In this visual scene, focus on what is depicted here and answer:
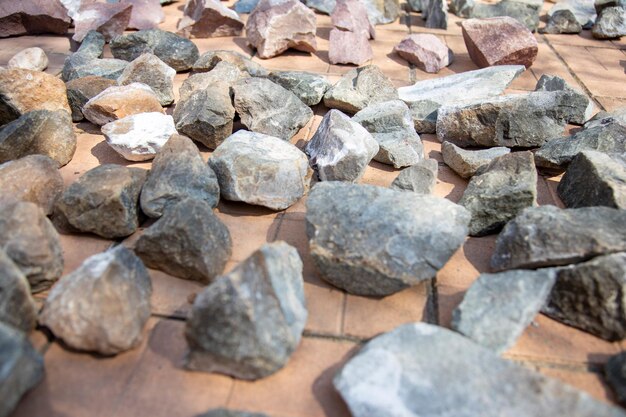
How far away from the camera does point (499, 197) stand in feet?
7.40

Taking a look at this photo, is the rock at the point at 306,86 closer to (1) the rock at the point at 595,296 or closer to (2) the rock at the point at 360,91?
(2) the rock at the point at 360,91

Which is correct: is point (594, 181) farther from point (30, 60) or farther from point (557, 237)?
point (30, 60)

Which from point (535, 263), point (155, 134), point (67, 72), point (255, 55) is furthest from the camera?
point (255, 55)

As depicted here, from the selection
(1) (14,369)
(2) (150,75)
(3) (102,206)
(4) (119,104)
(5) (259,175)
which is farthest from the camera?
(2) (150,75)

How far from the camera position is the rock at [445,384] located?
4.81ft

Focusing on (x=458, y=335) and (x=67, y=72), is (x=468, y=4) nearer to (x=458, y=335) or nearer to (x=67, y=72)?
(x=67, y=72)

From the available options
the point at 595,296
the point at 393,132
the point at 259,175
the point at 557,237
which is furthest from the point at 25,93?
the point at 595,296

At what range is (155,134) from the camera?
2.62 meters

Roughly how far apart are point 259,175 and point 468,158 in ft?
3.52

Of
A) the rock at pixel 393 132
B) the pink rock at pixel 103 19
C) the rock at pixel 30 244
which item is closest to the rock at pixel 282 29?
the pink rock at pixel 103 19

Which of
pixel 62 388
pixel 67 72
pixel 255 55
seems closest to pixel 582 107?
pixel 255 55

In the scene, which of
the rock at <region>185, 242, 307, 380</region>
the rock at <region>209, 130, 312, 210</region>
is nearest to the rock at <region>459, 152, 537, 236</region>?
the rock at <region>209, 130, 312, 210</region>

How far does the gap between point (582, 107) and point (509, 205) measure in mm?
1286

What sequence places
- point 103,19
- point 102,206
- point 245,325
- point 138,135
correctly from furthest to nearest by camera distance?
point 103,19 → point 138,135 → point 102,206 → point 245,325
